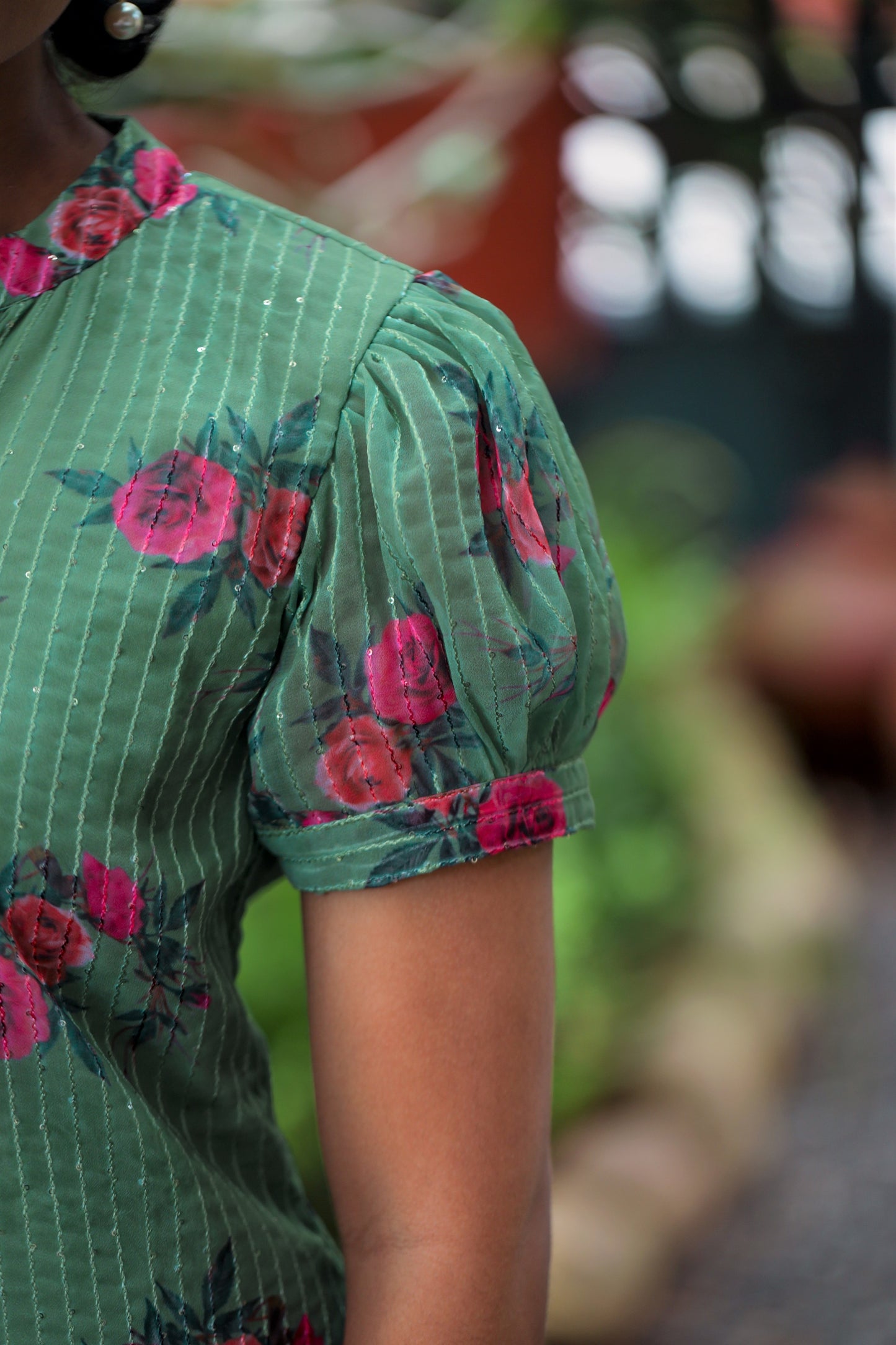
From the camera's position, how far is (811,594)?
5730 millimetres

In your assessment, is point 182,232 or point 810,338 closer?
point 182,232

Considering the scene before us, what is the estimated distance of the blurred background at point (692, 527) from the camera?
268 cm

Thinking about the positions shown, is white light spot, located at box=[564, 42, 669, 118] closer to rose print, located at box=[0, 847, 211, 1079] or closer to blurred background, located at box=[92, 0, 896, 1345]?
blurred background, located at box=[92, 0, 896, 1345]

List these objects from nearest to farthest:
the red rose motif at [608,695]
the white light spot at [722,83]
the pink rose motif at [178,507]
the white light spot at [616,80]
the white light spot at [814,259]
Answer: the pink rose motif at [178,507] < the red rose motif at [608,695] < the white light spot at [616,80] < the white light spot at [722,83] < the white light spot at [814,259]

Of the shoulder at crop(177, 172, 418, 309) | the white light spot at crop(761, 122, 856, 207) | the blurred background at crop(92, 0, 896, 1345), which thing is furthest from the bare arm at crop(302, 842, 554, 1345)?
the white light spot at crop(761, 122, 856, 207)

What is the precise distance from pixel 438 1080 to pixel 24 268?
0.40 metres

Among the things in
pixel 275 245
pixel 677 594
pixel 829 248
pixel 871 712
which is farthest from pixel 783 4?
pixel 275 245

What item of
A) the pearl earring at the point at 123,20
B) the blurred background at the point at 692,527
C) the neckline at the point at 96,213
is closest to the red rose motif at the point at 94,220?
the neckline at the point at 96,213

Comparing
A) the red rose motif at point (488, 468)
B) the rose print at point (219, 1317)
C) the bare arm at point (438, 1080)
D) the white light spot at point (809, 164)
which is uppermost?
the white light spot at point (809, 164)

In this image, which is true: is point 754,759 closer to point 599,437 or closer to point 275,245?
point 599,437

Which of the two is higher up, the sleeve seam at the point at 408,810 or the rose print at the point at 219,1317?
the sleeve seam at the point at 408,810

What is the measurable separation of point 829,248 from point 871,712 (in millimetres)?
2576

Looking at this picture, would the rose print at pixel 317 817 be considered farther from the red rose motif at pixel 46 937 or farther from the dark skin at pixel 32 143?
the dark skin at pixel 32 143

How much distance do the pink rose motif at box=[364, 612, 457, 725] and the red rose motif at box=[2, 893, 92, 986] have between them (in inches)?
6.3
